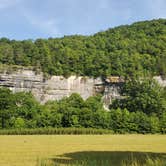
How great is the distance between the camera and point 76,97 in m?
103

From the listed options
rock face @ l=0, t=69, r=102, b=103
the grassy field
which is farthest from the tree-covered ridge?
the grassy field

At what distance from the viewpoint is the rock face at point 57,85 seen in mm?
108188

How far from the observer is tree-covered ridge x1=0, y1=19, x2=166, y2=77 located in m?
120

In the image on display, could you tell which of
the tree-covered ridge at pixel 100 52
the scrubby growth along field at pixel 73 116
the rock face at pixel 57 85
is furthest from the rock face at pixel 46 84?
the scrubby growth along field at pixel 73 116

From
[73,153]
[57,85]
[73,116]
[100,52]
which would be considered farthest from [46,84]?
[73,153]

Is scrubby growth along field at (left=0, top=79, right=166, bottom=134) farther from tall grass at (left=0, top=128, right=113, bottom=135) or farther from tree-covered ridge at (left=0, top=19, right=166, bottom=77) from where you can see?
tree-covered ridge at (left=0, top=19, right=166, bottom=77)

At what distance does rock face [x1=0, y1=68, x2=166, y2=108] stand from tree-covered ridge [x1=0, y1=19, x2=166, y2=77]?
2.98 m

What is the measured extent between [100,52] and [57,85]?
81.0ft

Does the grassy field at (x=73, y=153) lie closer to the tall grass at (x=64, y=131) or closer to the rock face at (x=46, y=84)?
the tall grass at (x=64, y=131)

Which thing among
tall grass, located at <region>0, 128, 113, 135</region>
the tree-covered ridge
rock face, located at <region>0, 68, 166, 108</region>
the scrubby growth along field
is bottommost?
tall grass, located at <region>0, 128, 113, 135</region>

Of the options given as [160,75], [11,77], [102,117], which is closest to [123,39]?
[160,75]

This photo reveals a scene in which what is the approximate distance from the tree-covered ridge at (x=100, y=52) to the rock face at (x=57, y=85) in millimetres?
2978

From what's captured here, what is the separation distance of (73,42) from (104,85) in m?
27.1

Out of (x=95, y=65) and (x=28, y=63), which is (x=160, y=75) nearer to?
(x=95, y=65)
